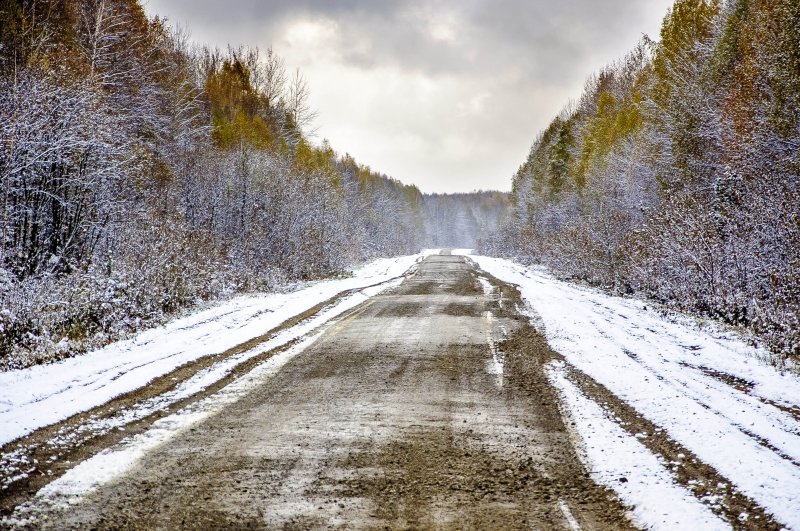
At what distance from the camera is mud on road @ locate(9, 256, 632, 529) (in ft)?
9.84

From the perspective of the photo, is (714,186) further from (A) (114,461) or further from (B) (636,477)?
(A) (114,461)

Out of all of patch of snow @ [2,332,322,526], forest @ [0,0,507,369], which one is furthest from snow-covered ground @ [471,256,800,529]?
forest @ [0,0,507,369]

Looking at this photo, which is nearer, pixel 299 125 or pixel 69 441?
pixel 69 441

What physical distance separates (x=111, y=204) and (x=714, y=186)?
14991mm

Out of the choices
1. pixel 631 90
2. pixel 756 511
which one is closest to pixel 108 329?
pixel 756 511

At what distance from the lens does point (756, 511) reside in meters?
3.03

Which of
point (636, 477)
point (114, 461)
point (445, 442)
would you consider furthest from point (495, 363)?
point (114, 461)

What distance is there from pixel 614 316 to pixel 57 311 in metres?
10.3

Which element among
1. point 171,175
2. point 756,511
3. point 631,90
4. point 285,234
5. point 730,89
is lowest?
point 756,511

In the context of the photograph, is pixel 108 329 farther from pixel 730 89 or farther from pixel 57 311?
pixel 730 89

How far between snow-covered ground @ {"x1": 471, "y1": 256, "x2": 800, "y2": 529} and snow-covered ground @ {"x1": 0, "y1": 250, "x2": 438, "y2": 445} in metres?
4.20

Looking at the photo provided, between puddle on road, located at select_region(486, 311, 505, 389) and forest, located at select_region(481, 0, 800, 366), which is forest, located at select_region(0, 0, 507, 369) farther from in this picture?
forest, located at select_region(481, 0, 800, 366)

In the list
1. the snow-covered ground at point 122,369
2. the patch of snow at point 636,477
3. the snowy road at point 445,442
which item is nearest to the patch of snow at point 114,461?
the snowy road at point 445,442

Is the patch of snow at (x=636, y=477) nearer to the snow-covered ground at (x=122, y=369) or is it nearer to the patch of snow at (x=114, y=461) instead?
the patch of snow at (x=114, y=461)
